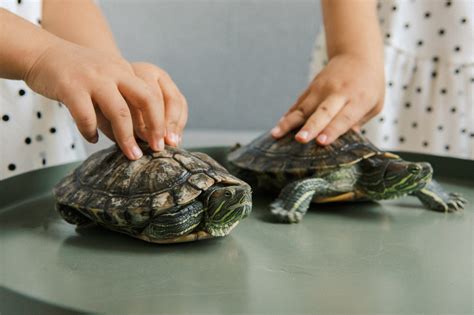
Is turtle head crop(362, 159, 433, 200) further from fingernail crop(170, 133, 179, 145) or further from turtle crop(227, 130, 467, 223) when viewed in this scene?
fingernail crop(170, 133, 179, 145)

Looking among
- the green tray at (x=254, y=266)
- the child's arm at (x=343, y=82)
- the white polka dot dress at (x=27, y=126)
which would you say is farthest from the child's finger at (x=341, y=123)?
the white polka dot dress at (x=27, y=126)

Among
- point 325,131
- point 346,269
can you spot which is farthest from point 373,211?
point 346,269

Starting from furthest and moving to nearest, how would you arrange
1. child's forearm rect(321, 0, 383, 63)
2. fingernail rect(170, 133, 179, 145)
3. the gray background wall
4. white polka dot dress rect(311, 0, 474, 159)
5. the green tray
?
the gray background wall → white polka dot dress rect(311, 0, 474, 159) → child's forearm rect(321, 0, 383, 63) → fingernail rect(170, 133, 179, 145) → the green tray

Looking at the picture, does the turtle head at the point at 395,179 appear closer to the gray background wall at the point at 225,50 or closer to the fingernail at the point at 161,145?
the fingernail at the point at 161,145

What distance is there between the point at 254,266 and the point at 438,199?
35cm

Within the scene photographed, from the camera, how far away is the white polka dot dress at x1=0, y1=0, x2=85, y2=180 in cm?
92

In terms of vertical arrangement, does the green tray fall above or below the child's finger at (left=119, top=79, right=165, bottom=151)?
below

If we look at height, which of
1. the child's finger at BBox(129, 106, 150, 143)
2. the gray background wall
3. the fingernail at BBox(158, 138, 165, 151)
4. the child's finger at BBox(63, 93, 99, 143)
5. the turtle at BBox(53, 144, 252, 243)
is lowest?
the gray background wall

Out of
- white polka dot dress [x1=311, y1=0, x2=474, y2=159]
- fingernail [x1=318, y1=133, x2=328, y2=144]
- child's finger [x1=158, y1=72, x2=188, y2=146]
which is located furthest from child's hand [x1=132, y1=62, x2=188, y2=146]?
white polka dot dress [x1=311, y1=0, x2=474, y2=159]

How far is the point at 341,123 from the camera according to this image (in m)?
0.85

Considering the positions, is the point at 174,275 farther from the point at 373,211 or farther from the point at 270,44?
the point at 270,44

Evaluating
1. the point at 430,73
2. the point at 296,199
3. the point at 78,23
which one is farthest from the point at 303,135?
the point at 430,73

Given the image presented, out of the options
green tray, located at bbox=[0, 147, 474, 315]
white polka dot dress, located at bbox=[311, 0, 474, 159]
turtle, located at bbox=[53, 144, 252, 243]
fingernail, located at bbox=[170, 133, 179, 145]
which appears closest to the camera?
green tray, located at bbox=[0, 147, 474, 315]

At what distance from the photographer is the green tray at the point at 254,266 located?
1.44 feet
